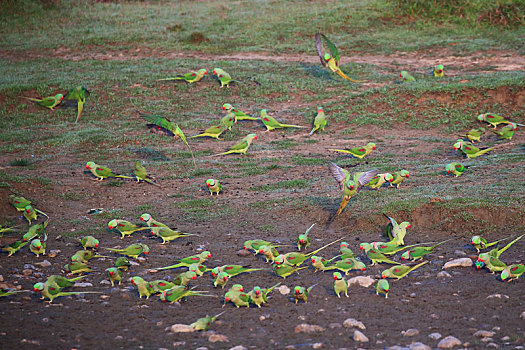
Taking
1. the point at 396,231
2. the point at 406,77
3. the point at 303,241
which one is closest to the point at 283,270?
the point at 303,241

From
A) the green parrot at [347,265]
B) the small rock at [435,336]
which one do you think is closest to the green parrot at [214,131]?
the green parrot at [347,265]

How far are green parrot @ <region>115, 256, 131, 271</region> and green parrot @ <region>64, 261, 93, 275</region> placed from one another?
0.34 metres

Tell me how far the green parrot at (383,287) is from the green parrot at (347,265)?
49 cm

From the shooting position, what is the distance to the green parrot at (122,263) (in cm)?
647

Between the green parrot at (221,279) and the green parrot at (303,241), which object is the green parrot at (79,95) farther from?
the green parrot at (221,279)

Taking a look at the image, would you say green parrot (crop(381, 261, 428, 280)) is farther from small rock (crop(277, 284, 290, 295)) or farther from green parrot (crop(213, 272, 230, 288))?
green parrot (crop(213, 272, 230, 288))

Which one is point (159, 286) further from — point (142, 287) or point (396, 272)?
point (396, 272)

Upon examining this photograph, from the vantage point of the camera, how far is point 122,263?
6504 mm

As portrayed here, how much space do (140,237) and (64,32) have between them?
45.7 ft

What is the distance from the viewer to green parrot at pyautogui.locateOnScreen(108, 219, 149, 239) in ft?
25.1

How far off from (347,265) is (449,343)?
1.68 m

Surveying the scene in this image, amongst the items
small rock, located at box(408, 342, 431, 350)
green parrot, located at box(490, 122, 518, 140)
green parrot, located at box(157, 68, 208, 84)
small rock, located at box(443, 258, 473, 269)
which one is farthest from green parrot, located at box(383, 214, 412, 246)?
green parrot, located at box(157, 68, 208, 84)

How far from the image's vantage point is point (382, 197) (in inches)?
336

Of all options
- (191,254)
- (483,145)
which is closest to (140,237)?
(191,254)
